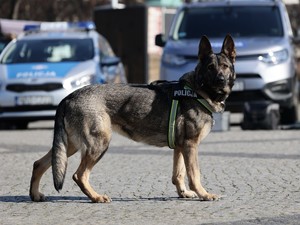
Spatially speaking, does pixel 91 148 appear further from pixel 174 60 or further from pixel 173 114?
pixel 174 60

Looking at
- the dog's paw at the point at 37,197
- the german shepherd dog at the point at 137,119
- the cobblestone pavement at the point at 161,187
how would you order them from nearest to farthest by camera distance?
the cobblestone pavement at the point at 161,187 < the german shepherd dog at the point at 137,119 < the dog's paw at the point at 37,197

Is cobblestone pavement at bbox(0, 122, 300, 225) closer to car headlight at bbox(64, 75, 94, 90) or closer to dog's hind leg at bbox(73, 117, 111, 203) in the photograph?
dog's hind leg at bbox(73, 117, 111, 203)

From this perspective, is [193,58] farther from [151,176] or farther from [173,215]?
[173,215]

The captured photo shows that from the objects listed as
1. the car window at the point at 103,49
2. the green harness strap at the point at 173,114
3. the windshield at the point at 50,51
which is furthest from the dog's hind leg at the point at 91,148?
the car window at the point at 103,49

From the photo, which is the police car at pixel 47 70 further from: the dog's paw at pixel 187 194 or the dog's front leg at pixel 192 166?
the dog's front leg at pixel 192 166

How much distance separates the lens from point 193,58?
688 inches

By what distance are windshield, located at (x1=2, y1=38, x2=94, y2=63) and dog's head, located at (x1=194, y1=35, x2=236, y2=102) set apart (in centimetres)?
934

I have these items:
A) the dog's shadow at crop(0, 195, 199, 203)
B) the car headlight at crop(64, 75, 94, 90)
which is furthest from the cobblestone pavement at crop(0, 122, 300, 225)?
the car headlight at crop(64, 75, 94, 90)

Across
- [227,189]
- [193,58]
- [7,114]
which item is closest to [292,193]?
[227,189]

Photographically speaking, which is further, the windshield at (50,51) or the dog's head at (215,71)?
the windshield at (50,51)

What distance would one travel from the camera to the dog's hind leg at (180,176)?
9547 millimetres

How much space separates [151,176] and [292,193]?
6.64ft

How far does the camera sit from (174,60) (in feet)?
57.9

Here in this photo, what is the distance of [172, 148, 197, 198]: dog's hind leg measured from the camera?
31.3 feet
